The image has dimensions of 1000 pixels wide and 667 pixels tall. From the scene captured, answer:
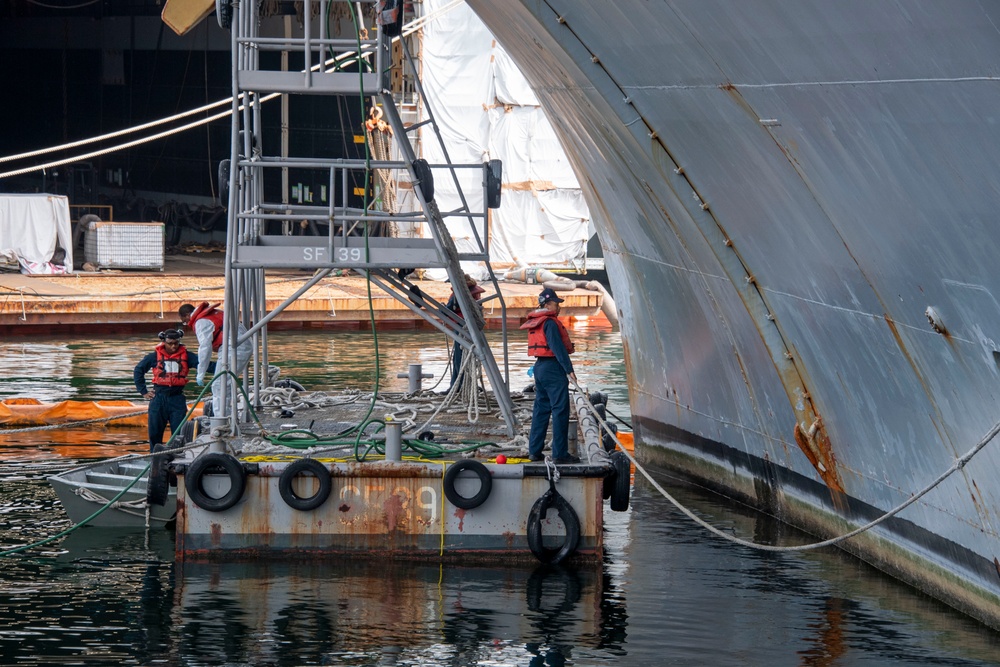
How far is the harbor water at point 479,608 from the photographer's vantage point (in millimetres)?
8531

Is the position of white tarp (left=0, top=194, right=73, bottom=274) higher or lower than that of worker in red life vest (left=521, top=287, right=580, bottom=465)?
higher

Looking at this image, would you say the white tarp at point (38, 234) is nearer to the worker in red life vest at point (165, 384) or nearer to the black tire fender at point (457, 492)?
the worker in red life vest at point (165, 384)

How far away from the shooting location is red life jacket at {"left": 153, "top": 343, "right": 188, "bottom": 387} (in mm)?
12297

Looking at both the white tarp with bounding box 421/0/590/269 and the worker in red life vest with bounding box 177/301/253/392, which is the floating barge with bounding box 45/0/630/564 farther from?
the white tarp with bounding box 421/0/590/269

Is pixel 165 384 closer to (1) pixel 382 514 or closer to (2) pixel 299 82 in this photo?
(1) pixel 382 514

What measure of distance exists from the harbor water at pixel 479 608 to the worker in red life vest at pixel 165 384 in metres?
1.29

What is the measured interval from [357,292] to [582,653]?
2114cm

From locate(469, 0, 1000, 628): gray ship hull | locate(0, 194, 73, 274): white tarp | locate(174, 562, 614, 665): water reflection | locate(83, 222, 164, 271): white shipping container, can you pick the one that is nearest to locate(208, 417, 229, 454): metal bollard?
locate(174, 562, 614, 665): water reflection

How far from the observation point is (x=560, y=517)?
10266 millimetres

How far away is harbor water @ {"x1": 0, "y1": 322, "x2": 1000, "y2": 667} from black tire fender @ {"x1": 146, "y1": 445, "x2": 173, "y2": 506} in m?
0.50

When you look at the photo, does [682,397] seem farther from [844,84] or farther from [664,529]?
[844,84]

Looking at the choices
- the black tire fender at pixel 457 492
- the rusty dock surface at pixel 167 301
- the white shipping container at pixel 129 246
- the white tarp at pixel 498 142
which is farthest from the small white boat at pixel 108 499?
the white tarp at pixel 498 142

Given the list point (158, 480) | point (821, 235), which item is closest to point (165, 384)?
point (158, 480)

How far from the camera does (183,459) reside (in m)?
10.4
